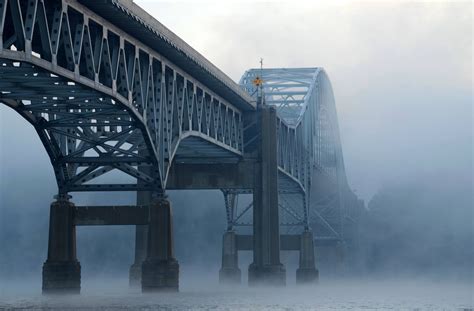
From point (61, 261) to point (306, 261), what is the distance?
196 feet

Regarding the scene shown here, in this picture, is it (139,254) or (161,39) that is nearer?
(161,39)

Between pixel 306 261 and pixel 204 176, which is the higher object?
pixel 204 176

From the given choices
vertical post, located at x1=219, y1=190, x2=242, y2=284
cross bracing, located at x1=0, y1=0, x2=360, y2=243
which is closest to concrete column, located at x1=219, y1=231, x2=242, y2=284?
vertical post, located at x1=219, y1=190, x2=242, y2=284

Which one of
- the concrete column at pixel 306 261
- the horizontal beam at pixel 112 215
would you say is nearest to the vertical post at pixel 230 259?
the concrete column at pixel 306 261

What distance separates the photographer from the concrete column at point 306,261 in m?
128

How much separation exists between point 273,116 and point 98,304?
34.1m

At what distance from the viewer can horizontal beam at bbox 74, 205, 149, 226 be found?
7238 centimetres

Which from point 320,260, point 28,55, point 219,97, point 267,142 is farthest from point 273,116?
point 320,260

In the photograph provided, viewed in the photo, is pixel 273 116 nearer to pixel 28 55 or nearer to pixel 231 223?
pixel 231 223

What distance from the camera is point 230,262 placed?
128m

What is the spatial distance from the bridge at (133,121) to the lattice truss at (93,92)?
0.23ft

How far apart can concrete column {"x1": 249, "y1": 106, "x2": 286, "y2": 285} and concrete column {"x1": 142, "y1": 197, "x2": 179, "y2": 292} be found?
23.9 m

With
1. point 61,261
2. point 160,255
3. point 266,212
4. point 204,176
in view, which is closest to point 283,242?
point 266,212

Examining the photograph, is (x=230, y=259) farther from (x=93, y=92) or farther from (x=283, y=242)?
(x=93, y=92)
